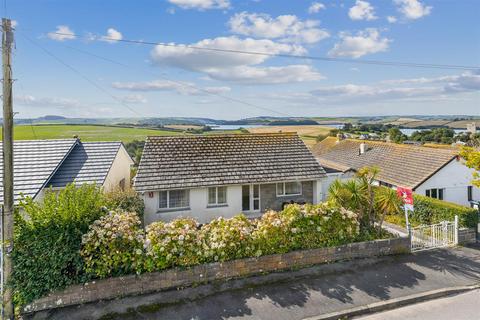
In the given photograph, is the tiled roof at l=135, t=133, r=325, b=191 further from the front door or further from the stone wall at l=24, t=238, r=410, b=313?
the stone wall at l=24, t=238, r=410, b=313

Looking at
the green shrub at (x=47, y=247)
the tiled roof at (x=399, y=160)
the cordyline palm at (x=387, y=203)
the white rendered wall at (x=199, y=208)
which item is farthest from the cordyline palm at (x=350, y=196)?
the green shrub at (x=47, y=247)

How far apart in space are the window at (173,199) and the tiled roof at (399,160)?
13.3 meters

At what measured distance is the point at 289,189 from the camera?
18016 millimetres

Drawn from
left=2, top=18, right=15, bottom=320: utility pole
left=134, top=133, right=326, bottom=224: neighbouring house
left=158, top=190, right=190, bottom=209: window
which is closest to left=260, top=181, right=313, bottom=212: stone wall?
left=134, top=133, right=326, bottom=224: neighbouring house

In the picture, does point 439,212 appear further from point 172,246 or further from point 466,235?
point 172,246

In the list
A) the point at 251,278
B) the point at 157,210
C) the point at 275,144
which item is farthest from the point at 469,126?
the point at 157,210

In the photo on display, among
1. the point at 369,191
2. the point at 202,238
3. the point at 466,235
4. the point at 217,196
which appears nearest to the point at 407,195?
the point at 369,191

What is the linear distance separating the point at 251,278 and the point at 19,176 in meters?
11.9

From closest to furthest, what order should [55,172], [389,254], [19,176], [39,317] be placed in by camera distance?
[39,317] → [389,254] → [19,176] → [55,172]

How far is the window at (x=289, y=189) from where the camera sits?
58.4 ft

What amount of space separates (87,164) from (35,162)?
7.75 ft

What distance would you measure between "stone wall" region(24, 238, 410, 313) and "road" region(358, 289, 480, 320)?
9.04 ft

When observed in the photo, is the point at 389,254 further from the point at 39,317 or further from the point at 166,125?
the point at 166,125

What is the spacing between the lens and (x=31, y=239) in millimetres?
8109
